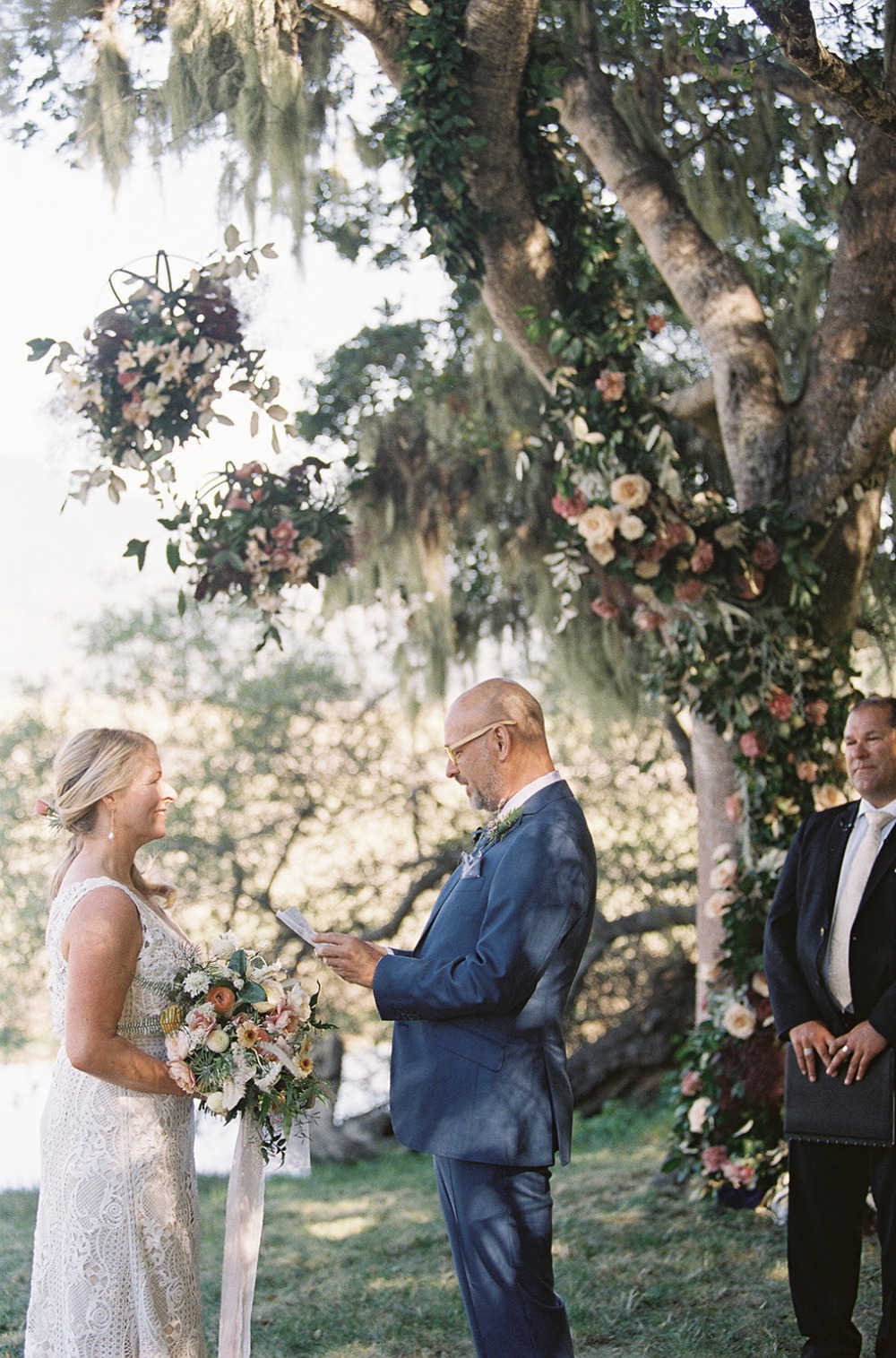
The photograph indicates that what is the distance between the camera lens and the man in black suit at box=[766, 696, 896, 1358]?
9.52 feet

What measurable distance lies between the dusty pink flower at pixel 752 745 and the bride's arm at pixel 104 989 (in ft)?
8.62

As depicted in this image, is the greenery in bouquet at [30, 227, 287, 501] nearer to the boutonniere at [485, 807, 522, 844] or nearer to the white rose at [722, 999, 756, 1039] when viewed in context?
the boutonniere at [485, 807, 522, 844]

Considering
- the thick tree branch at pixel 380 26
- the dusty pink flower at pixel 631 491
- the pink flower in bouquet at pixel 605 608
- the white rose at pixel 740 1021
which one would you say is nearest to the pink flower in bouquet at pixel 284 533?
the dusty pink flower at pixel 631 491

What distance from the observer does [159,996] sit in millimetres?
2420

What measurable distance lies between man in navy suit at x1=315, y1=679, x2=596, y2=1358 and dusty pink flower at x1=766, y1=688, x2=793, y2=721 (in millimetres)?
2115

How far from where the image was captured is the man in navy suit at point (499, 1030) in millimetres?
2258

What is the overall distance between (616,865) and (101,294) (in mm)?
5992

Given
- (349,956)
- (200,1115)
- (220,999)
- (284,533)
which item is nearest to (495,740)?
(349,956)

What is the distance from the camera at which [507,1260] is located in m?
2.26

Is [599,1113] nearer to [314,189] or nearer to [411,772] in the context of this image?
Result: [411,772]

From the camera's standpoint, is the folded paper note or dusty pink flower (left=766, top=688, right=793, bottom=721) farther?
dusty pink flower (left=766, top=688, right=793, bottom=721)

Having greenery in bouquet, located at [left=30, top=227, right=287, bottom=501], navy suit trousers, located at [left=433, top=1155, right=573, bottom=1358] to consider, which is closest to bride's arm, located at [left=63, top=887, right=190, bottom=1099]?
navy suit trousers, located at [left=433, top=1155, right=573, bottom=1358]

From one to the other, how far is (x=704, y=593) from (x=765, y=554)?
0.25 meters

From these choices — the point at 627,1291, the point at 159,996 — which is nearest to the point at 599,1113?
the point at 627,1291
